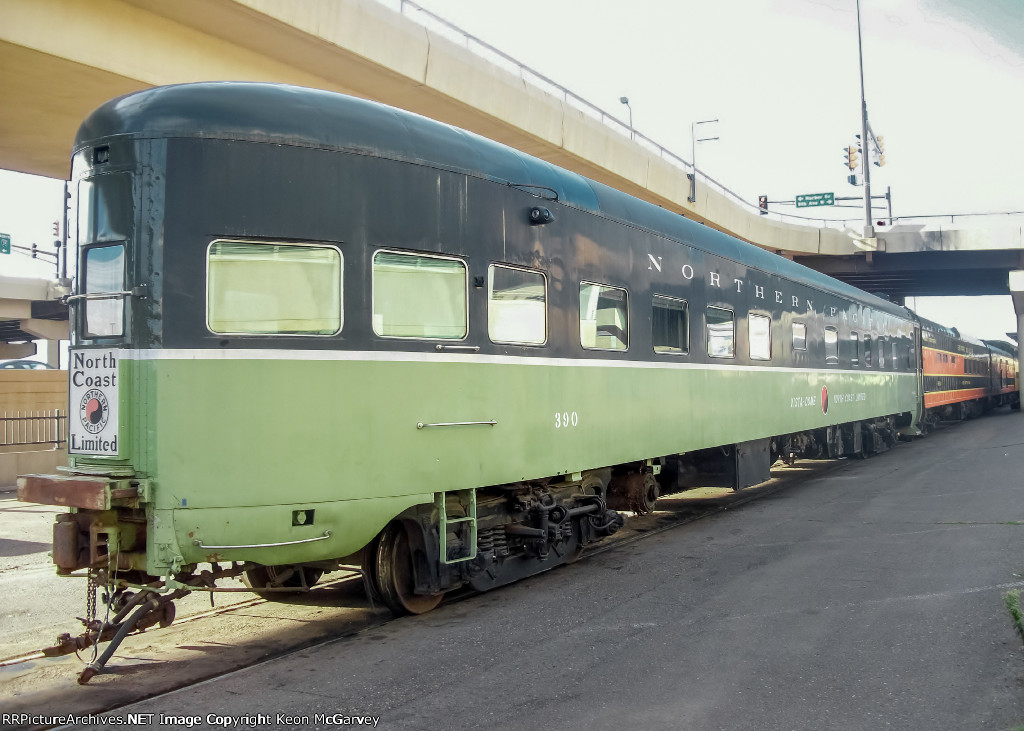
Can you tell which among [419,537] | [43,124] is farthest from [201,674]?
[43,124]

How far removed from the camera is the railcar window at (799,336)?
45.9ft

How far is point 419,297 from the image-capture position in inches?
253

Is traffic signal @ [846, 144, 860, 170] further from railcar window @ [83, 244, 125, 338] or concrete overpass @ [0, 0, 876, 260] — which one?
railcar window @ [83, 244, 125, 338]

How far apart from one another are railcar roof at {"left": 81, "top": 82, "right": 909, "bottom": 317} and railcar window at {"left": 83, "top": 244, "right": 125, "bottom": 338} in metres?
0.78

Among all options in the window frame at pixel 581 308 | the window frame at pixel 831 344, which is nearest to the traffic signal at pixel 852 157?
the window frame at pixel 831 344

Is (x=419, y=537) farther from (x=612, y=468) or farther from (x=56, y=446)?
(x=56, y=446)

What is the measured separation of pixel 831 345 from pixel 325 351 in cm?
1234

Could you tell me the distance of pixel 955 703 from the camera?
4.86m

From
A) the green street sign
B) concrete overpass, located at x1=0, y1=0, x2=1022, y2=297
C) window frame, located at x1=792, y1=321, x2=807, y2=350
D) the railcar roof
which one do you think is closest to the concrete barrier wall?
concrete overpass, located at x1=0, y1=0, x2=1022, y2=297

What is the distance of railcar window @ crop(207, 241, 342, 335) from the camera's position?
221 inches

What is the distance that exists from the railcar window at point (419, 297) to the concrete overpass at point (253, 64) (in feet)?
24.2

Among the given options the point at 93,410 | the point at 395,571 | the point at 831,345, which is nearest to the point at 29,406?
the point at 93,410

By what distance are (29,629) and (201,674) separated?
2.37m

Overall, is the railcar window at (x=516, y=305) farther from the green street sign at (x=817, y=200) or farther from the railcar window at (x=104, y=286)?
the green street sign at (x=817, y=200)
